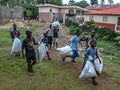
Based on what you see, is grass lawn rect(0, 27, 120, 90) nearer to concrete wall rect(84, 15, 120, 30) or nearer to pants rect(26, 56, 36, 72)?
pants rect(26, 56, 36, 72)

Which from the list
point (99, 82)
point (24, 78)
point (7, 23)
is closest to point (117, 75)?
point (99, 82)

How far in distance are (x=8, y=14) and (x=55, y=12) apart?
61.4 feet

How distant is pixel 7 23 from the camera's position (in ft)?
84.0

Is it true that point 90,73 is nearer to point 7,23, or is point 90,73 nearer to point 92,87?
point 92,87

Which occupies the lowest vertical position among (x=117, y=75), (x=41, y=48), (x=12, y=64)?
(x=117, y=75)

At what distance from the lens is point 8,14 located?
2739 cm

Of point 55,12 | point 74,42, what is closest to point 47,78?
point 74,42

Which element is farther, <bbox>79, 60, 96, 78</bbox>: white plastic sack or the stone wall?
the stone wall

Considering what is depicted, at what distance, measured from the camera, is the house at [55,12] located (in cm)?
4312

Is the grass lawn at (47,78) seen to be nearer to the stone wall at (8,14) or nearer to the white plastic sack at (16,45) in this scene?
the white plastic sack at (16,45)

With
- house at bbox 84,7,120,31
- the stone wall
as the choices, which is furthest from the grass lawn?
the stone wall

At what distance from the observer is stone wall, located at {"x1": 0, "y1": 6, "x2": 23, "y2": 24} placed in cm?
2515

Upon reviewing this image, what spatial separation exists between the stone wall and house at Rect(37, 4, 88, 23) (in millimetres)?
12212

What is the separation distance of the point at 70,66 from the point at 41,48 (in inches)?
52.9
